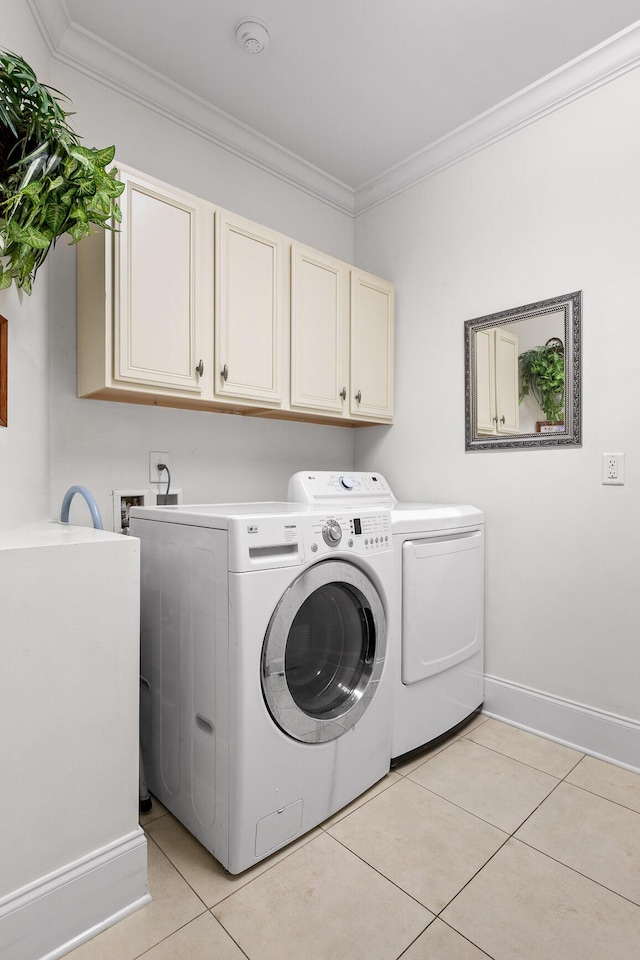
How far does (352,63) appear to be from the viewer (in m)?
1.99

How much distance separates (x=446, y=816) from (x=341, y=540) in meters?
0.94

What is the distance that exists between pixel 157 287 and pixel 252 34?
0.98 metres

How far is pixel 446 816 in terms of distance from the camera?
1.61 metres

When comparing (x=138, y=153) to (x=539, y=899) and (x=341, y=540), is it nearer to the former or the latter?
(x=341, y=540)

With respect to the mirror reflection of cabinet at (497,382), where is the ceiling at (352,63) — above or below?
above

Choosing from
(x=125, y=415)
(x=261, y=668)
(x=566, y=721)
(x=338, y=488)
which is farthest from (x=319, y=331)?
(x=566, y=721)

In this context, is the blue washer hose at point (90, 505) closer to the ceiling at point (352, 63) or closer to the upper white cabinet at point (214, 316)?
the upper white cabinet at point (214, 316)

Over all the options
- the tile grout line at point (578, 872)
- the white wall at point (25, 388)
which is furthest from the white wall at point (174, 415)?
the tile grout line at point (578, 872)

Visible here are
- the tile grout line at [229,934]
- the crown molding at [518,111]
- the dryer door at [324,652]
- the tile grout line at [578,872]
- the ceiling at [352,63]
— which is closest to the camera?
the tile grout line at [229,934]

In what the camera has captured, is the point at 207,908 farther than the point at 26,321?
No

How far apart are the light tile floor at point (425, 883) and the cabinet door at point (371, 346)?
165cm

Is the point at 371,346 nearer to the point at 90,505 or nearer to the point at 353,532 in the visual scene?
the point at 353,532

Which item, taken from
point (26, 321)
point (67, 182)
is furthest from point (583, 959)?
point (26, 321)

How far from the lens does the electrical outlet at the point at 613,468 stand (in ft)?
6.25
